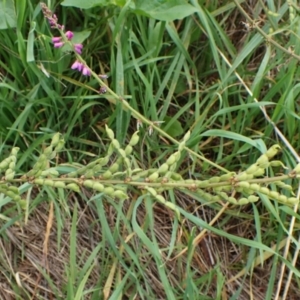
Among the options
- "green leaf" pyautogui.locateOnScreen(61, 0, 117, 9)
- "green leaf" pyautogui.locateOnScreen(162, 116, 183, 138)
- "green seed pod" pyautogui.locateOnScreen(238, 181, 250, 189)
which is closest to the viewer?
"green seed pod" pyautogui.locateOnScreen(238, 181, 250, 189)

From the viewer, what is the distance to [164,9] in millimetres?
1375

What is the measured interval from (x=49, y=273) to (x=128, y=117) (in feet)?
1.37

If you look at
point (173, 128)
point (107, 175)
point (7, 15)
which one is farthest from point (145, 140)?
point (107, 175)

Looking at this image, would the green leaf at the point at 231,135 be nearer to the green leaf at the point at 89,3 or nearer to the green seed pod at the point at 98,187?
the green leaf at the point at 89,3

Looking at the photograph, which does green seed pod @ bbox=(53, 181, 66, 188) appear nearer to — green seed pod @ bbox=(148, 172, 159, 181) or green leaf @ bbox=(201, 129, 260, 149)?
green seed pod @ bbox=(148, 172, 159, 181)

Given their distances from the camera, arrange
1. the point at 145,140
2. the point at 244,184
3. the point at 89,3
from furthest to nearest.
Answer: the point at 145,140
the point at 89,3
the point at 244,184

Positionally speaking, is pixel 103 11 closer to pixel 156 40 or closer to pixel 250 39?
pixel 156 40

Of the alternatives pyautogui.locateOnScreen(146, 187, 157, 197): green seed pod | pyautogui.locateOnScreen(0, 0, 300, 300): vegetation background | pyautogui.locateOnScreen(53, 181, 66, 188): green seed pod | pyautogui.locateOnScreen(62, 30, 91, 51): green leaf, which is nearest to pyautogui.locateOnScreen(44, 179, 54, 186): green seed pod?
pyautogui.locateOnScreen(53, 181, 66, 188): green seed pod

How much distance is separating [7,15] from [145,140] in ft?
1.45

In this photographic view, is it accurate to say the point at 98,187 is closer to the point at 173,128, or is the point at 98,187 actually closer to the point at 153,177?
the point at 153,177

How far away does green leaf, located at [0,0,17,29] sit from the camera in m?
1.38

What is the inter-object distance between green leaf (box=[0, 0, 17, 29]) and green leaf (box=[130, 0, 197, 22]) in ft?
0.93

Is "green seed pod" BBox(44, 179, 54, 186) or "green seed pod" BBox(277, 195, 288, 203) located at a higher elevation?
"green seed pod" BBox(277, 195, 288, 203)

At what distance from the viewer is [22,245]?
1.42 meters
